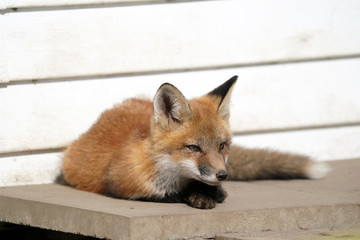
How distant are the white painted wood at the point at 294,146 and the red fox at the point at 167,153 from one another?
64 centimetres

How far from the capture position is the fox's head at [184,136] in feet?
12.6

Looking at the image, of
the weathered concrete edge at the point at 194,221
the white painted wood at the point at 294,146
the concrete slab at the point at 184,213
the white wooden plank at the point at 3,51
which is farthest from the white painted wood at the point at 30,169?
the weathered concrete edge at the point at 194,221

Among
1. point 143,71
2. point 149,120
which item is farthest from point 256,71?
point 149,120

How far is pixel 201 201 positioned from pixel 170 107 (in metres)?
0.66

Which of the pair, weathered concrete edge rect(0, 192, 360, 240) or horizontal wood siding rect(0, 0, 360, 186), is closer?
weathered concrete edge rect(0, 192, 360, 240)

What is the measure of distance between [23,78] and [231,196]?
6.74 feet

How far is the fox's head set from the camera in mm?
3850

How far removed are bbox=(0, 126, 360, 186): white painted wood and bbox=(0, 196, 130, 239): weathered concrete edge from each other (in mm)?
769

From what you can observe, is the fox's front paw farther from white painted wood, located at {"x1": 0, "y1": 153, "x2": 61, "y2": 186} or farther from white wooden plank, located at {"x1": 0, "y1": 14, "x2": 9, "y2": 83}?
white wooden plank, located at {"x1": 0, "y1": 14, "x2": 9, "y2": 83}

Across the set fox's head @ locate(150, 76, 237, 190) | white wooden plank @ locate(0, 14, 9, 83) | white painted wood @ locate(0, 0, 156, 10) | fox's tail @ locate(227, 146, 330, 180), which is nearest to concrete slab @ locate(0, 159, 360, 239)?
fox's head @ locate(150, 76, 237, 190)

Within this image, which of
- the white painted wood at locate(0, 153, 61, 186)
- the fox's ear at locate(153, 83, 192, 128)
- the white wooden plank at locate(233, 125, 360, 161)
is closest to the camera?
the fox's ear at locate(153, 83, 192, 128)

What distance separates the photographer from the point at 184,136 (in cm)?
394

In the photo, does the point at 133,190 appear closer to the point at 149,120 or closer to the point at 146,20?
the point at 149,120

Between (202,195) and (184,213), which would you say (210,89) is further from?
(184,213)
